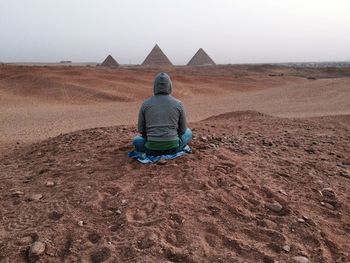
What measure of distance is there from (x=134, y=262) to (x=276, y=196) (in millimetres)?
1661

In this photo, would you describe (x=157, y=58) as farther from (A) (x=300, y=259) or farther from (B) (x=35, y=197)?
(A) (x=300, y=259)

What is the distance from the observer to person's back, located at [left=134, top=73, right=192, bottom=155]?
181 inches

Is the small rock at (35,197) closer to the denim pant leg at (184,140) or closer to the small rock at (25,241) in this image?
the small rock at (25,241)

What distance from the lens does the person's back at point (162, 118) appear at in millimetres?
4598

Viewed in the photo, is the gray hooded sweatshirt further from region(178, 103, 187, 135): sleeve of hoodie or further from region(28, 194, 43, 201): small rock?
region(28, 194, 43, 201): small rock

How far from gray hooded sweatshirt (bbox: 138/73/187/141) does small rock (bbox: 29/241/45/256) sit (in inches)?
75.1

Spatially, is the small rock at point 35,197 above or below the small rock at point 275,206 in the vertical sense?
below

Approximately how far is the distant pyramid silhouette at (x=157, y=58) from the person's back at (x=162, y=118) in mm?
48115

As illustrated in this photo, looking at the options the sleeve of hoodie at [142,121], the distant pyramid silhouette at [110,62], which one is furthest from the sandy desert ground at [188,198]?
the distant pyramid silhouette at [110,62]

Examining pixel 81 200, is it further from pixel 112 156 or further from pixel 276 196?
pixel 276 196

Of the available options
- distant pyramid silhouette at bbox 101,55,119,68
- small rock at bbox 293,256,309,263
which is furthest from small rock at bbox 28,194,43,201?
distant pyramid silhouette at bbox 101,55,119,68

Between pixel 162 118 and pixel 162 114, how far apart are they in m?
0.05

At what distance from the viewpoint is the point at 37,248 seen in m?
3.09

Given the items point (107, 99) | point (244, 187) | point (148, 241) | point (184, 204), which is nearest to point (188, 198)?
point (184, 204)
